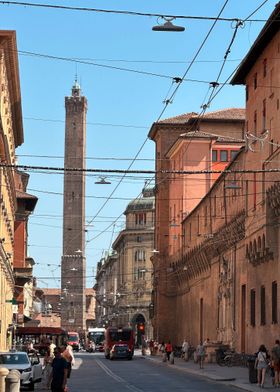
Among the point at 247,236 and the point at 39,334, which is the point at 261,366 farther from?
the point at 39,334

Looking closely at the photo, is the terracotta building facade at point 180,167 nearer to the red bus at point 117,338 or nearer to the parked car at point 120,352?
the red bus at point 117,338

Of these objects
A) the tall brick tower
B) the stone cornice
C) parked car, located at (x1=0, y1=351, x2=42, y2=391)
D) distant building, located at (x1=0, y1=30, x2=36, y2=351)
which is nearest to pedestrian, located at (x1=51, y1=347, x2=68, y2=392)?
parked car, located at (x1=0, y1=351, x2=42, y2=391)

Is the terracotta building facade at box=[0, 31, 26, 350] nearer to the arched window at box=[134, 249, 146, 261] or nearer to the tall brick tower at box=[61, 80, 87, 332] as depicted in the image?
the arched window at box=[134, 249, 146, 261]

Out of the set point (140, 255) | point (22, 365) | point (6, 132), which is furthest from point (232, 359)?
point (140, 255)

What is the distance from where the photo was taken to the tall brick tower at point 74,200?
455 ft

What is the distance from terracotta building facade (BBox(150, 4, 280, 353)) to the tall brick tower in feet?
207

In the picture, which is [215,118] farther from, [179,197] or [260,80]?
[260,80]

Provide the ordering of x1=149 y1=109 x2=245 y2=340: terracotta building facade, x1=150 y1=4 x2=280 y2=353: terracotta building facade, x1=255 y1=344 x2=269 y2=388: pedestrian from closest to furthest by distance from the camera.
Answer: x1=255 y1=344 x2=269 y2=388: pedestrian, x1=150 y1=4 x2=280 y2=353: terracotta building facade, x1=149 y1=109 x2=245 y2=340: terracotta building facade

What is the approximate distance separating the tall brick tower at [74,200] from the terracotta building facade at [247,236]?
63.2m

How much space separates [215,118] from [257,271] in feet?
122

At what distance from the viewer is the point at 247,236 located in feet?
165

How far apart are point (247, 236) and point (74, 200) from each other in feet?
298

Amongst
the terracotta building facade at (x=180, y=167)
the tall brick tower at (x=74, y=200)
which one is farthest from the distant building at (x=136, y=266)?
the terracotta building facade at (x=180, y=167)

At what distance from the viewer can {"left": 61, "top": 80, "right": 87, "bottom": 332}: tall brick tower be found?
139m
